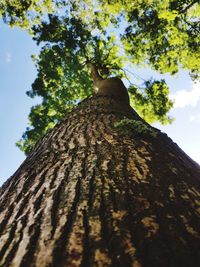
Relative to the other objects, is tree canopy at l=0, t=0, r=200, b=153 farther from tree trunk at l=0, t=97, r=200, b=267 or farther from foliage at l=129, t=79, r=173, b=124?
tree trunk at l=0, t=97, r=200, b=267

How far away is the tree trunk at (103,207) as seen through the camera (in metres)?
1.43

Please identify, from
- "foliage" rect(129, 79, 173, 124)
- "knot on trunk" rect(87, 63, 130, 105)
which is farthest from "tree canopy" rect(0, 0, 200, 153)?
"knot on trunk" rect(87, 63, 130, 105)

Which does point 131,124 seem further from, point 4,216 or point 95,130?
point 4,216

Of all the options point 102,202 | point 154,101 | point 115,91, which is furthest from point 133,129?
point 154,101

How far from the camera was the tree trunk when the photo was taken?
1.43 metres

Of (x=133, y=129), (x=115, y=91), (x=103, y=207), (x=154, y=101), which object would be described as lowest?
(x=103, y=207)

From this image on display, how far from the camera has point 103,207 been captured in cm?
181

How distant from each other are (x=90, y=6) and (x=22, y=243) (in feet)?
50.9

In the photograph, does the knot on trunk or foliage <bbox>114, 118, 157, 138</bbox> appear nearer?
foliage <bbox>114, 118, 157, 138</bbox>

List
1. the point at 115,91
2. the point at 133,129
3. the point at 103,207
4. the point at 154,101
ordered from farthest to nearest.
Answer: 1. the point at 154,101
2. the point at 115,91
3. the point at 133,129
4. the point at 103,207

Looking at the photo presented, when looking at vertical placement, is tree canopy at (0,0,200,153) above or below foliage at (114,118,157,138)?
above

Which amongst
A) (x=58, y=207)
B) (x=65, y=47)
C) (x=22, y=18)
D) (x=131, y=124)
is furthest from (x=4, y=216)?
(x=22, y=18)

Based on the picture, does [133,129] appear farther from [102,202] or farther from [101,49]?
[101,49]

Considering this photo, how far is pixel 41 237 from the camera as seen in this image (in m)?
1.60
